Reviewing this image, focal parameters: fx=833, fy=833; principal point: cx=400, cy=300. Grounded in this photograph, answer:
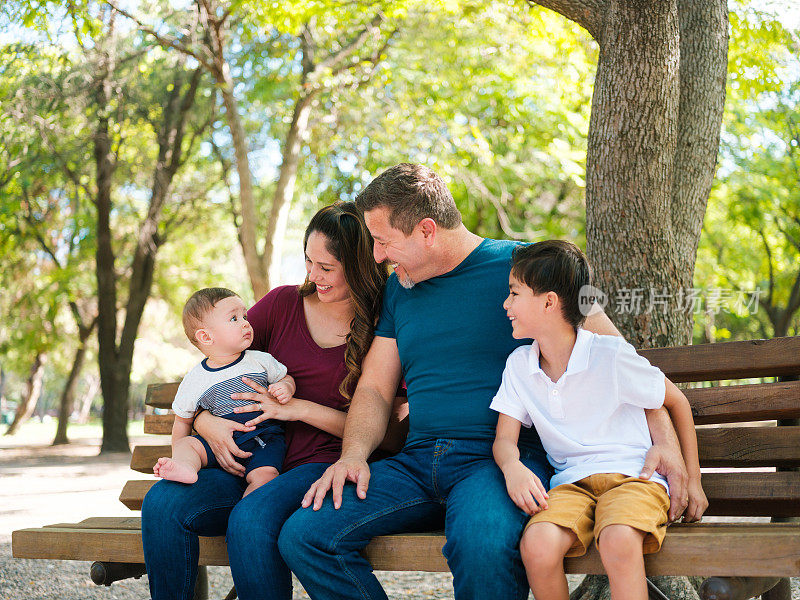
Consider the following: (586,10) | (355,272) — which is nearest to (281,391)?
(355,272)

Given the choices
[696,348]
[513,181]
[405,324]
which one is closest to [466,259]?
[405,324]

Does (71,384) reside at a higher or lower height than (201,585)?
lower

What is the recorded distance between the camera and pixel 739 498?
2.84 metres

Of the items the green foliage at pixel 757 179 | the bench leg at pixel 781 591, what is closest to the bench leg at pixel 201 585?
the bench leg at pixel 781 591

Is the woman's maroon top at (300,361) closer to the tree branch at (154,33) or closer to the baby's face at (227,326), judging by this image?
the baby's face at (227,326)

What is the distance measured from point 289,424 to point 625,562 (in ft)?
5.02

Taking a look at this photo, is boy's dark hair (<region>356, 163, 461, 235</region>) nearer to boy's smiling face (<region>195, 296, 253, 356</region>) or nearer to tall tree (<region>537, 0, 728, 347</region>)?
boy's smiling face (<region>195, 296, 253, 356</region>)

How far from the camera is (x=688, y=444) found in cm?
265

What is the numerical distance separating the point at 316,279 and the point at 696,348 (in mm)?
1480

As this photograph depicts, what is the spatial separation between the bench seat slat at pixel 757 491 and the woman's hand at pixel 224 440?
1678 mm

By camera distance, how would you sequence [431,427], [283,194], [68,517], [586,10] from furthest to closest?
[283,194] → [68,517] → [586,10] → [431,427]

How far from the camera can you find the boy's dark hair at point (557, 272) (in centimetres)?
268

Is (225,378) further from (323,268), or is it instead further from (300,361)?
(323,268)

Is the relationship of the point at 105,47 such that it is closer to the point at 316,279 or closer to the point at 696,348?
the point at 316,279
